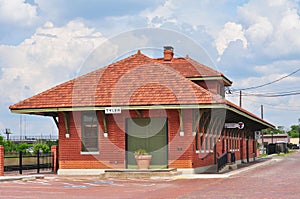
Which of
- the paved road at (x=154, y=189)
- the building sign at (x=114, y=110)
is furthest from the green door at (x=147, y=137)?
the paved road at (x=154, y=189)

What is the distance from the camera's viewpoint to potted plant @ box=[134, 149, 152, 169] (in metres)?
27.4

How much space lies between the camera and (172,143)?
91.1 feet

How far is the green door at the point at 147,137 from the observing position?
92.4 ft

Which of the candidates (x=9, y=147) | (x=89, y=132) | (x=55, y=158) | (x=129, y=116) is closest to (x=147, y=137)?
(x=129, y=116)

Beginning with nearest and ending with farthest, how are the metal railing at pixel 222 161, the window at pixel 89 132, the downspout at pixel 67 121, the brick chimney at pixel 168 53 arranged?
the downspout at pixel 67 121 < the window at pixel 89 132 < the metal railing at pixel 222 161 < the brick chimney at pixel 168 53

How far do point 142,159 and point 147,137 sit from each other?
1409mm

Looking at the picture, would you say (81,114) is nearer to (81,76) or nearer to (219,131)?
(81,76)

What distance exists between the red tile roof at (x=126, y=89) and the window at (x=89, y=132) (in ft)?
3.38

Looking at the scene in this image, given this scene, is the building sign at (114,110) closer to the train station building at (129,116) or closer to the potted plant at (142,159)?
the train station building at (129,116)

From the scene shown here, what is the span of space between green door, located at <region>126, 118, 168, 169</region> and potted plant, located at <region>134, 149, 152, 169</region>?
2.21 feet

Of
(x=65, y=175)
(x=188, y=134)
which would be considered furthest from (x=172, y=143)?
(x=65, y=175)

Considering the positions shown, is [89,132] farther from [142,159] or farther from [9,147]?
[9,147]

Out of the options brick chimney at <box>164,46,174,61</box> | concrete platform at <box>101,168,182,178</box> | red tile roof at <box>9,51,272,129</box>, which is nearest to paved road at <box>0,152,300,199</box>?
concrete platform at <box>101,168,182,178</box>

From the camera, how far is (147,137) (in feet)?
93.1
